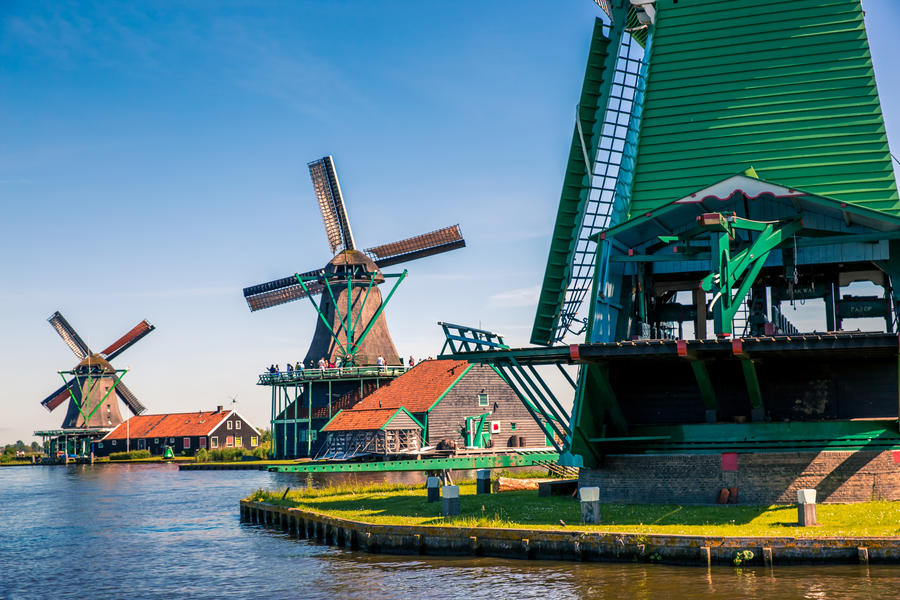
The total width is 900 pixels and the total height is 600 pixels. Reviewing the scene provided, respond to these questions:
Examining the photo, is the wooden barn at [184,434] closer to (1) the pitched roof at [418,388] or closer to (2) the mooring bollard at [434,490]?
(1) the pitched roof at [418,388]

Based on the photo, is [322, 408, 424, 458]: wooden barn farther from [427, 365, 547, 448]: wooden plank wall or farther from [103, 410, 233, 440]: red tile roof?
[103, 410, 233, 440]: red tile roof

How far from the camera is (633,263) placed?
2336 centimetres

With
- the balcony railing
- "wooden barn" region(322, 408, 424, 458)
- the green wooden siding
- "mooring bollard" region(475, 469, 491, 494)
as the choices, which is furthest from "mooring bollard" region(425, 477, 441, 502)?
the balcony railing

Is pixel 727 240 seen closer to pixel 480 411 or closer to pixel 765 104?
pixel 765 104

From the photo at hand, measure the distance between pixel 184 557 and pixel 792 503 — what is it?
1282cm

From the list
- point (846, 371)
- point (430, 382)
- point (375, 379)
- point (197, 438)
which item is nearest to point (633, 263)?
point (846, 371)

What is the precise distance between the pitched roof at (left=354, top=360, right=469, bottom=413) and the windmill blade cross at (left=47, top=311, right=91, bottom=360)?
3989cm

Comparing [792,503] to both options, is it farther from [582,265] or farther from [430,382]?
[430,382]

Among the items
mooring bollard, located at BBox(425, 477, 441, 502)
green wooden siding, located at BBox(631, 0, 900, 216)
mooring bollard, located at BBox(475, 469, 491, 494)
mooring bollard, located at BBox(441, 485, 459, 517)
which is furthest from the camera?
mooring bollard, located at BBox(475, 469, 491, 494)

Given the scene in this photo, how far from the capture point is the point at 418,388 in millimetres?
50406

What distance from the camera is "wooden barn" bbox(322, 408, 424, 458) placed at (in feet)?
154

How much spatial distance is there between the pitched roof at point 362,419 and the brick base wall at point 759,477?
2718 cm

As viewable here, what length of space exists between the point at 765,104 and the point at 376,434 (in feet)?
93.7

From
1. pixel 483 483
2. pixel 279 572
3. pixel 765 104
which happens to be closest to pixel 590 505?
pixel 279 572
